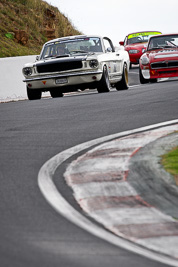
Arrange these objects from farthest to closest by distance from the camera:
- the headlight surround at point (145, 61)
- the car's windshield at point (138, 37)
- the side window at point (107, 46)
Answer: the car's windshield at point (138, 37) → the headlight surround at point (145, 61) → the side window at point (107, 46)

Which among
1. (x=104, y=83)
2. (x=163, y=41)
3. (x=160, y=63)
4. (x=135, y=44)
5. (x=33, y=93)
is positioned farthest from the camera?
(x=135, y=44)

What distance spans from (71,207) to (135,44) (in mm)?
25029

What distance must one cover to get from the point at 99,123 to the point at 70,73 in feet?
18.3

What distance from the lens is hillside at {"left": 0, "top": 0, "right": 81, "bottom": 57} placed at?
2981cm

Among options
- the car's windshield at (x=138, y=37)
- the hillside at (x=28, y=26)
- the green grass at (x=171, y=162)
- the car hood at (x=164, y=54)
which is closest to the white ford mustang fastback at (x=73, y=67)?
the car hood at (x=164, y=54)

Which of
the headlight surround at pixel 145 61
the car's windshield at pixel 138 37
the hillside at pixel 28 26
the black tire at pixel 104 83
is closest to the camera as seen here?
the black tire at pixel 104 83

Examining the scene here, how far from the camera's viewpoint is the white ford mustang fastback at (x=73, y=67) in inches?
584

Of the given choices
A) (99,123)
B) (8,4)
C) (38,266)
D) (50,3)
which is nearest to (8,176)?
(38,266)

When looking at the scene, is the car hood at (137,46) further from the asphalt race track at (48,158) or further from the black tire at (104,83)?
the asphalt race track at (48,158)

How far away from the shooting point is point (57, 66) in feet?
49.1

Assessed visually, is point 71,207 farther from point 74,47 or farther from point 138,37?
point 138,37

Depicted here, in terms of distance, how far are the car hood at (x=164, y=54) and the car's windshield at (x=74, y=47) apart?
2.25 metres

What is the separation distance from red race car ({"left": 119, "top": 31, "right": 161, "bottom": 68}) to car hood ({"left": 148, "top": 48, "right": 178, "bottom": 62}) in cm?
1085

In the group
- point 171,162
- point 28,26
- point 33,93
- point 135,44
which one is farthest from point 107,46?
point 28,26
